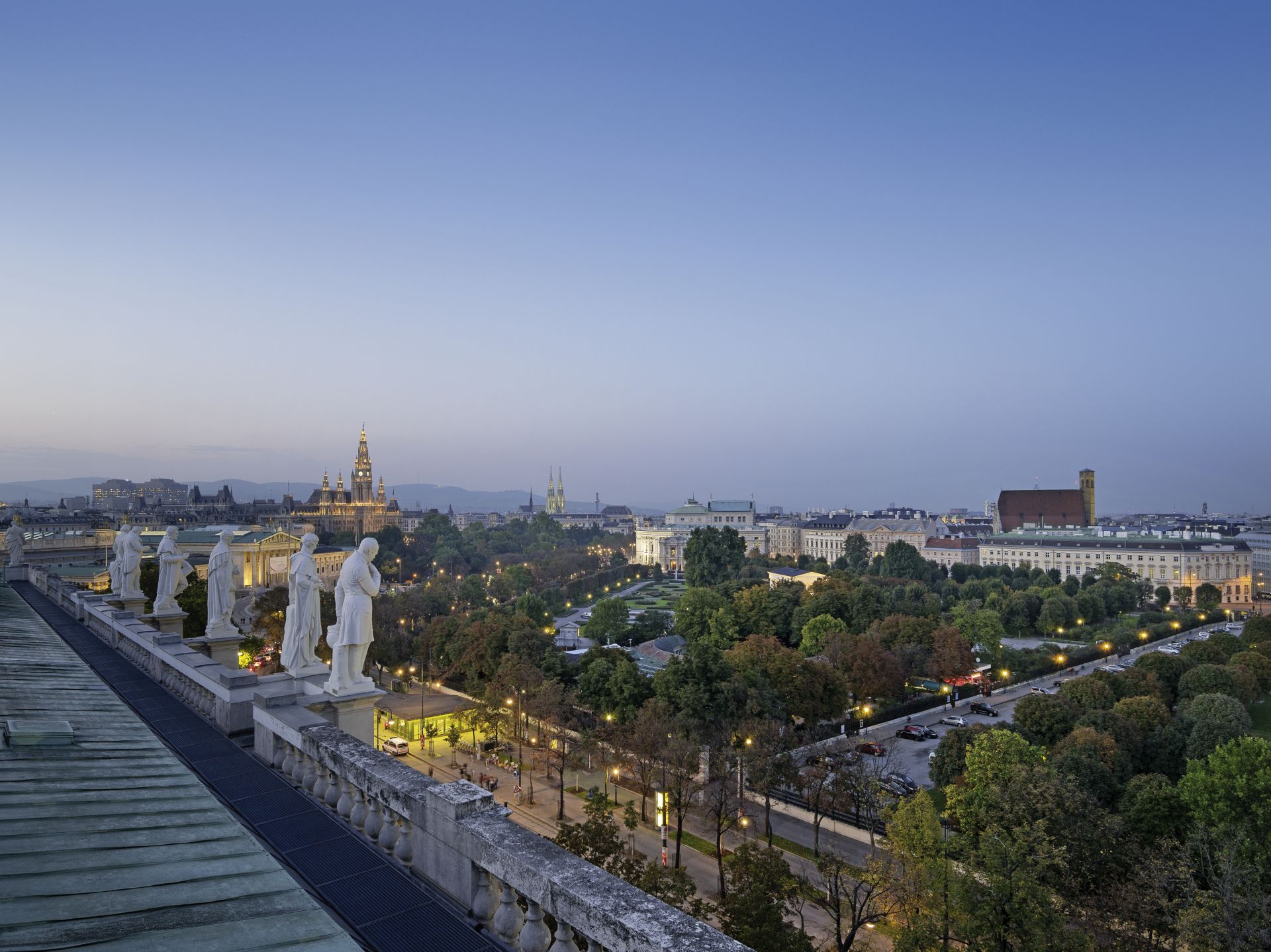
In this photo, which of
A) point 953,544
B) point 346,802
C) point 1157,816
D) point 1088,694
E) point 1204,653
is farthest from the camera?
point 953,544

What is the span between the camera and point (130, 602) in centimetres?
2031

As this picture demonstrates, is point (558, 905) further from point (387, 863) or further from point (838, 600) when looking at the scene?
point (838, 600)

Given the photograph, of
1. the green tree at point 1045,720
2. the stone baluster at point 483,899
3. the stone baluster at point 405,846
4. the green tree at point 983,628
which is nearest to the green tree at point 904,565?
the green tree at point 983,628

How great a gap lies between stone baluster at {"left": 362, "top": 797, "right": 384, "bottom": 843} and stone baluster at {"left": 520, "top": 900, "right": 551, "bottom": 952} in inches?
88.1

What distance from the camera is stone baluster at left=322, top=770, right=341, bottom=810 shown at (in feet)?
24.2

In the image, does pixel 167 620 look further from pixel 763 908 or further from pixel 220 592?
pixel 763 908

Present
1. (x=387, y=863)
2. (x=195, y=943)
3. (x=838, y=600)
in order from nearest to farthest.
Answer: (x=195, y=943) < (x=387, y=863) < (x=838, y=600)

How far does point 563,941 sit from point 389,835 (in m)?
2.42

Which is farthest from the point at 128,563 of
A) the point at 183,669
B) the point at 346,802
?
the point at 346,802

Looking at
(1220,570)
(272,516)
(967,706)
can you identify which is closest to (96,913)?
(967,706)

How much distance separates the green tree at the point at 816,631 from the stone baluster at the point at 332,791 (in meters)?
48.5

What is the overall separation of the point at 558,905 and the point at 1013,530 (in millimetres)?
150295

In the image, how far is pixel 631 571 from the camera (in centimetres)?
12762

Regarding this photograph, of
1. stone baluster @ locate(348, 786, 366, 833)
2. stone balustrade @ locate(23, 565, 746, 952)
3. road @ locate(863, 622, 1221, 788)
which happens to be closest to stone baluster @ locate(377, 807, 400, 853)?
stone balustrade @ locate(23, 565, 746, 952)
